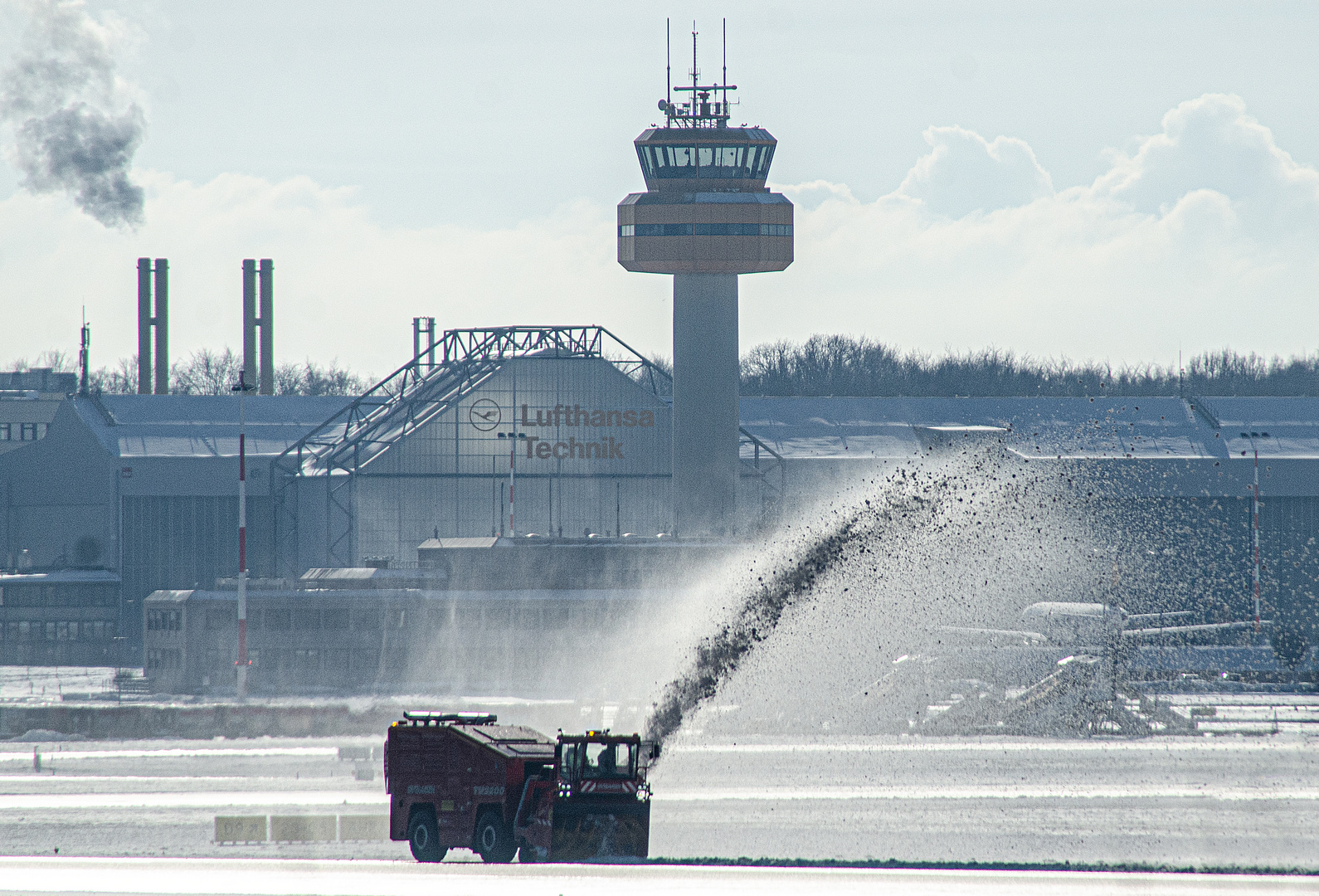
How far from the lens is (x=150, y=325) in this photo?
425 feet

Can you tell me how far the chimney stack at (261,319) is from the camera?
426 ft

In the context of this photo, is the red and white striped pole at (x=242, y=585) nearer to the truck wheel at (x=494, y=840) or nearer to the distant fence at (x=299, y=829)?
the distant fence at (x=299, y=829)

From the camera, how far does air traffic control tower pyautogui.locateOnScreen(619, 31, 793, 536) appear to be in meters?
85.9

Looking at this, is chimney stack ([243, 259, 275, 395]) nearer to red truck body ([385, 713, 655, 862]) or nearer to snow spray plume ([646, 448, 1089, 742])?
snow spray plume ([646, 448, 1089, 742])


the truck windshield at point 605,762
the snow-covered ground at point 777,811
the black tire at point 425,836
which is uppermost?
the truck windshield at point 605,762

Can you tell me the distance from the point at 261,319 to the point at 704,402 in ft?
192

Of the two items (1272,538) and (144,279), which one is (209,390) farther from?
(1272,538)

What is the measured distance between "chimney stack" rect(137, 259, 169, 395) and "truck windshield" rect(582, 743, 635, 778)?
352 ft

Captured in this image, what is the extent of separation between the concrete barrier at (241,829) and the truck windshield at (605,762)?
9.68m

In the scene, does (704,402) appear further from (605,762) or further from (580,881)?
(580,881)

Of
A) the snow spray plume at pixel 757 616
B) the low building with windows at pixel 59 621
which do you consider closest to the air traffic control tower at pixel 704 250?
the snow spray plume at pixel 757 616

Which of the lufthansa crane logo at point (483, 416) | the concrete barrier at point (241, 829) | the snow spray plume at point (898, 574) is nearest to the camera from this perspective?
the concrete barrier at point (241, 829)

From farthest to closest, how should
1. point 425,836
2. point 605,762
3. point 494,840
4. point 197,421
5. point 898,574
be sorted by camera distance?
point 197,421 → point 898,574 → point 425,836 → point 494,840 → point 605,762

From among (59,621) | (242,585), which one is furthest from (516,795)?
(59,621)
